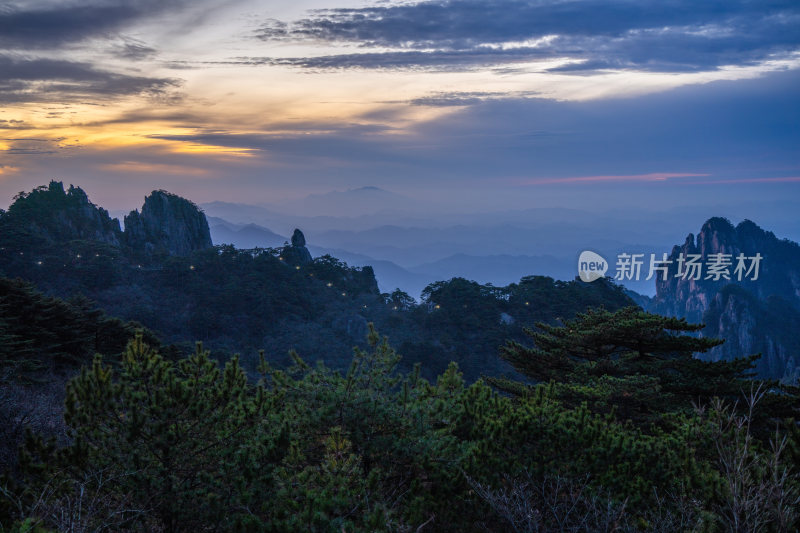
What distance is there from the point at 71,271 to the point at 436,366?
135ft

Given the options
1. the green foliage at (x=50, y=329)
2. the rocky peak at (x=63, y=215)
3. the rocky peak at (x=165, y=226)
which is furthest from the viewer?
the rocky peak at (x=165, y=226)

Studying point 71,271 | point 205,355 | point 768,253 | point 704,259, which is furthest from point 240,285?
point 768,253

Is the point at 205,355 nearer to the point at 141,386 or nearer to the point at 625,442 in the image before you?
the point at 141,386

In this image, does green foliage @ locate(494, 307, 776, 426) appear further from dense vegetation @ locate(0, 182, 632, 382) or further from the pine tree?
dense vegetation @ locate(0, 182, 632, 382)

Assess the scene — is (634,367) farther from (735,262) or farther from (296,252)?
(735,262)

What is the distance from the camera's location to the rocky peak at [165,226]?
74500 millimetres

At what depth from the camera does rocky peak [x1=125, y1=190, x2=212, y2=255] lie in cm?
7450

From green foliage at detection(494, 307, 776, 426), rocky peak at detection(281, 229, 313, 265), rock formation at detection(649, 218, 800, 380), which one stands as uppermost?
green foliage at detection(494, 307, 776, 426)

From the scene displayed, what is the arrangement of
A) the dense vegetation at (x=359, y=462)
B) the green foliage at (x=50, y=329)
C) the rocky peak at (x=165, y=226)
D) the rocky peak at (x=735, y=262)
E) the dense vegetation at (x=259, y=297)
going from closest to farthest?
the dense vegetation at (x=359, y=462) < the green foliage at (x=50, y=329) < the dense vegetation at (x=259, y=297) < the rocky peak at (x=165, y=226) < the rocky peak at (x=735, y=262)

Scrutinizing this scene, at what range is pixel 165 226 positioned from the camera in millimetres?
77625

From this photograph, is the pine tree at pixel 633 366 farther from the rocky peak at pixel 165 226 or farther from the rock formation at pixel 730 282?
the rock formation at pixel 730 282

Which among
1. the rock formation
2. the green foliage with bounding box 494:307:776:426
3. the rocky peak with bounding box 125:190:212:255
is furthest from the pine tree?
the rock formation

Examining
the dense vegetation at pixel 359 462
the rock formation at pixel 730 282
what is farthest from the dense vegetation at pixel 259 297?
the rock formation at pixel 730 282

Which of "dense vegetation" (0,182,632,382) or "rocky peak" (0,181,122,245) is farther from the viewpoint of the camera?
"rocky peak" (0,181,122,245)
